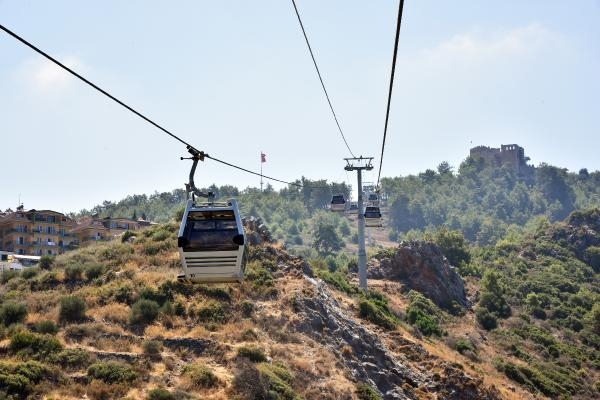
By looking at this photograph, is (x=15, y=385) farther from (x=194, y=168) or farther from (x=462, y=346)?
(x=462, y=346)

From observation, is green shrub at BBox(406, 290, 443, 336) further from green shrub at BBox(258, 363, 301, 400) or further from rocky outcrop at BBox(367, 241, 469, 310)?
green shrub at BBox(258, 363, 301, 400)

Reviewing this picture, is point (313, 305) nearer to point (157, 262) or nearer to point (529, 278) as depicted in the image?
point (157, 262)

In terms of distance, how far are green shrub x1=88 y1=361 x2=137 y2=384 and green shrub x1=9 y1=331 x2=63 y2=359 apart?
264cm

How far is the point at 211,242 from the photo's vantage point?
857 inches

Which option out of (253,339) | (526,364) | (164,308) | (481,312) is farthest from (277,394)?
(481,312)

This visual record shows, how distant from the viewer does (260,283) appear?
47438 mm

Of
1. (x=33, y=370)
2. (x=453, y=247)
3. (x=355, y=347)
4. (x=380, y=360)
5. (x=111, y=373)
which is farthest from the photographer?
(x=453, y=247)

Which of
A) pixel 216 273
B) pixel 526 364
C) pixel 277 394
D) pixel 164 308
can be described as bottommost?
pixel 526 364

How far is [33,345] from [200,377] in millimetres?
7880

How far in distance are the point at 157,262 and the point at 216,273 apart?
29.5 m

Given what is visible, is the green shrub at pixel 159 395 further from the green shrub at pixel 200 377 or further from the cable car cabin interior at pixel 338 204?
the cable car cabin interior at pixel 338 204

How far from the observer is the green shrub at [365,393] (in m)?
36.8

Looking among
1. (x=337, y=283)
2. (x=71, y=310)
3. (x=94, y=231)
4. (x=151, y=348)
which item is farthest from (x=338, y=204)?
(x=94, y=231)

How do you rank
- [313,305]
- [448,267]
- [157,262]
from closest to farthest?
[313,305], [157,262], [448,267]
